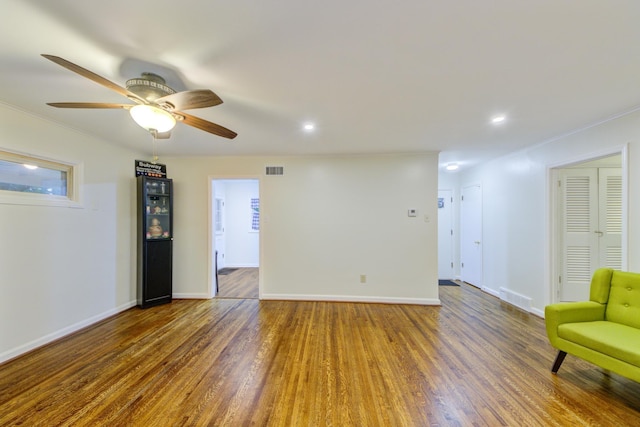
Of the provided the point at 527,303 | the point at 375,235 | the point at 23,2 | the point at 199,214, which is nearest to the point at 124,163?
the point at 199,214

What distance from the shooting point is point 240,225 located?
7051 mm

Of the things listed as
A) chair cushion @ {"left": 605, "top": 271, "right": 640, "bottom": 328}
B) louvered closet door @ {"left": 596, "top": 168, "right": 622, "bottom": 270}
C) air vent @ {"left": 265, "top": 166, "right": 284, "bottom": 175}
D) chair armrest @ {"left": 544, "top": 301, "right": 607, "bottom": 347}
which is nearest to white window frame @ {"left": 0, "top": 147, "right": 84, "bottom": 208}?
air vent @ {"left": 265, "top": 166, "right": 284, "bottom": 175}

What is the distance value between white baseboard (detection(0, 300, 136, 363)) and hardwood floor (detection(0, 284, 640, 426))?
90 mm

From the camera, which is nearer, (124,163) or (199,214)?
(124,163)

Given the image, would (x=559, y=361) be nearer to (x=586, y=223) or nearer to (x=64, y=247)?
(x=586, y=223)

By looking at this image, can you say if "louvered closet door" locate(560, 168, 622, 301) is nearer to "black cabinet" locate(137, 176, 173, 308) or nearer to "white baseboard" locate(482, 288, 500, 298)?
"white baseboard" locate(482, 288, 500, 298)

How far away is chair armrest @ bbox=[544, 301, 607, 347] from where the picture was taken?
7.28 ft

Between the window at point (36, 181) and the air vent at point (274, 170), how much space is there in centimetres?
245

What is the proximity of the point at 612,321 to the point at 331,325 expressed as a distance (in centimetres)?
271

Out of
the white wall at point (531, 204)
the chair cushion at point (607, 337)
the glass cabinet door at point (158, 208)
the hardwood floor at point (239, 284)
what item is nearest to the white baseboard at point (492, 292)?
the white wall at point (531, 204)

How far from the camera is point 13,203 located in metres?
2.46

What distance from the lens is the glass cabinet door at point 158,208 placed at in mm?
3926

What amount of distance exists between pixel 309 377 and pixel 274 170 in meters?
3.14

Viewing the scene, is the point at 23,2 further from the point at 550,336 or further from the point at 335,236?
the point at 550,336
